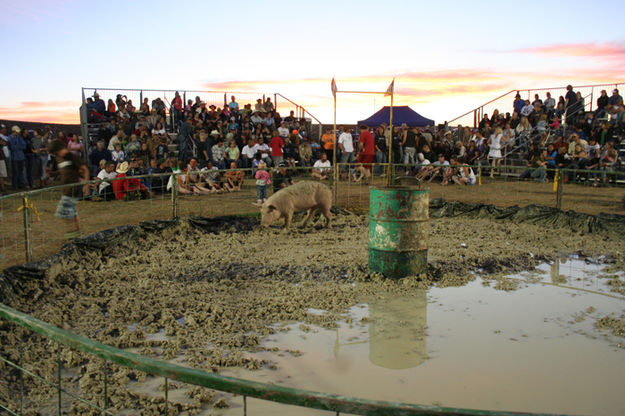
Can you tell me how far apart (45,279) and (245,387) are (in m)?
5.49

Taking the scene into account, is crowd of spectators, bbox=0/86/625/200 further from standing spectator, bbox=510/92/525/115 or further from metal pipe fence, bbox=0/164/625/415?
metal pipe fence, bbox=0/164/625/415

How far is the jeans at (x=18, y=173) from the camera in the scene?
1596 cm

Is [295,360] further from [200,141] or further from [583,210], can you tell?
[200,141]

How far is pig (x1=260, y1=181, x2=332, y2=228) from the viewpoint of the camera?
1050 centimetres

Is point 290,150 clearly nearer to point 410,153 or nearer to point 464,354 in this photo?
point 410,153

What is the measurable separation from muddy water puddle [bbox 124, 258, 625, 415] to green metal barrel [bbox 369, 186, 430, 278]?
0.58 metres

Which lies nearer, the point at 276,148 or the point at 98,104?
the point at 276,148

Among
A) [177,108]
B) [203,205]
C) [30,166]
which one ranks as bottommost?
[203,205]

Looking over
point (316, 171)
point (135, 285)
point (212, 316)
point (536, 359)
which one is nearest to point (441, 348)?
point (536, 359)

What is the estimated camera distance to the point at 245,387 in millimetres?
2004

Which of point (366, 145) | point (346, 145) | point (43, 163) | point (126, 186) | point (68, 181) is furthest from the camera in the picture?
point (346, 145)

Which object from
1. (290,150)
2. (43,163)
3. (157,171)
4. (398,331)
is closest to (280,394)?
(398,331)

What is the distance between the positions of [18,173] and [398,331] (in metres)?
14.4

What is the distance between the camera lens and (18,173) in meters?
16.0
